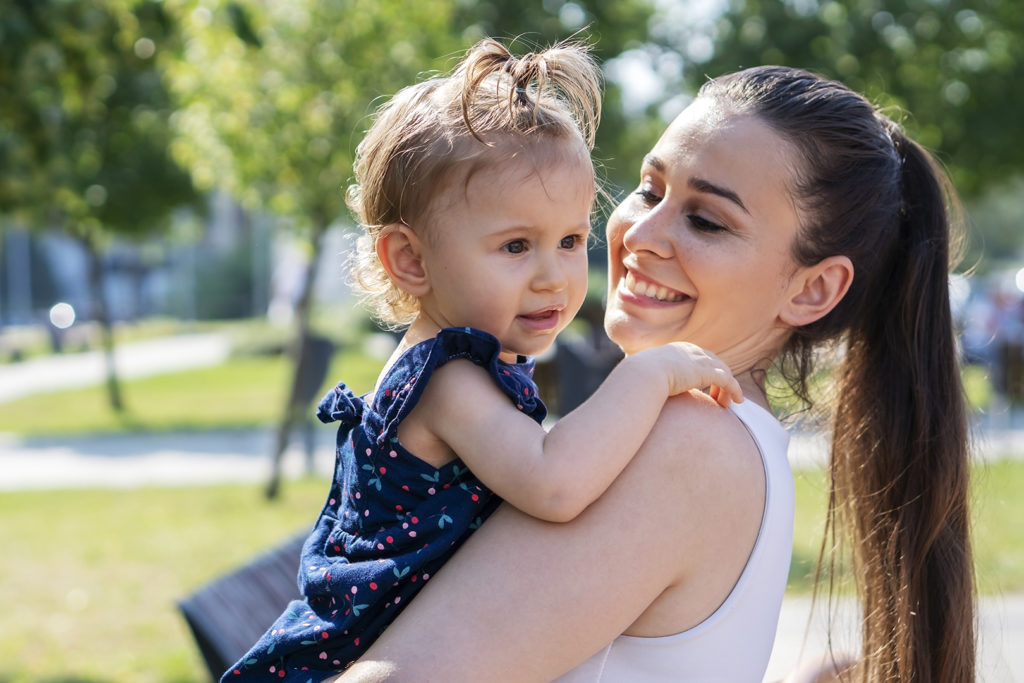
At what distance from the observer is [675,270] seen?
2.08 meters

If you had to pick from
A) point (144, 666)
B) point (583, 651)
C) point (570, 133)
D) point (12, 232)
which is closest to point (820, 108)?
point (570, 133)

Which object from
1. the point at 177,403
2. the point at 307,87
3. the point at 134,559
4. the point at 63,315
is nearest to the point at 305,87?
the point at 307,87

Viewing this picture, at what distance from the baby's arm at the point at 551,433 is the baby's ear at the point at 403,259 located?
197 mm

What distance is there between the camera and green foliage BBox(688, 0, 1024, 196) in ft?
47.1

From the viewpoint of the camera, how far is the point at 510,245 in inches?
70.8

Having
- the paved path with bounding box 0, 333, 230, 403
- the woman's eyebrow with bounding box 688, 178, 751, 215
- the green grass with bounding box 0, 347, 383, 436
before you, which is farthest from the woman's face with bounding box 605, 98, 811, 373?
the paved path with bounding box 0, 333, 230, 403

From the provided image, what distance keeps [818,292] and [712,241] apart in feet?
0.89

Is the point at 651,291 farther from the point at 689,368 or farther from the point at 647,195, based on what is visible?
the point at 689,368

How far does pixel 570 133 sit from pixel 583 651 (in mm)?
817

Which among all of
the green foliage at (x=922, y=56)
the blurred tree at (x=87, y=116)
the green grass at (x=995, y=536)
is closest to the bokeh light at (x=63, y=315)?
the blurred tree at (x=87, y=116)

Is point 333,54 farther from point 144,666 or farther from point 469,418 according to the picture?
point 469,418

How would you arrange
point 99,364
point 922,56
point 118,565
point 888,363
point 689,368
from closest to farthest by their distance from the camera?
point 689,368, point 888,363, point 118,565, point 922,56, point 99,364

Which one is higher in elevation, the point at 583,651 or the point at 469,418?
the point at 469,418

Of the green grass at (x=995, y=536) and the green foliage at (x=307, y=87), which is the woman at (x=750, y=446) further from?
the green foliage at (x=307, y=87)
